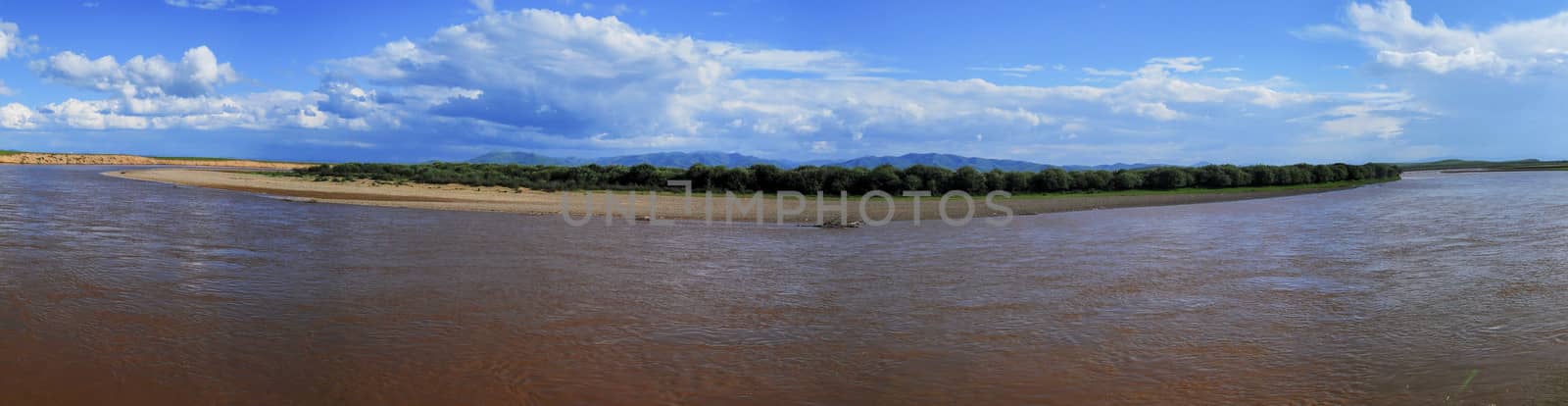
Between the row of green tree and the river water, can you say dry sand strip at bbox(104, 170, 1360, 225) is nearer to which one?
the row of green tree

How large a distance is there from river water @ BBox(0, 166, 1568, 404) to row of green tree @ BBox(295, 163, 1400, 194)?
13.1 metres

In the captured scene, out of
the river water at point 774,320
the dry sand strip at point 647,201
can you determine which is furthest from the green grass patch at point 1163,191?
the river water at point 774,320

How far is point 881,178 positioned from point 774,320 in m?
19.7

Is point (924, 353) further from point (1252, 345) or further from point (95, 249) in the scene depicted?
point (95, 249)

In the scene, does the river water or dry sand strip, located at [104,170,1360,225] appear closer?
the river water

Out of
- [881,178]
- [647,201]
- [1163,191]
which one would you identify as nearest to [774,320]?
[647,201]

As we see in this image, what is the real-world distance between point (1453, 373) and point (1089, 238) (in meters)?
8.81

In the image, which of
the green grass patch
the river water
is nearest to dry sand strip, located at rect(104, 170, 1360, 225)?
the green grass patch

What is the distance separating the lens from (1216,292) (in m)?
8.01

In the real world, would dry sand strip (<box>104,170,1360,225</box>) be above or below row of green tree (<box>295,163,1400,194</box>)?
below

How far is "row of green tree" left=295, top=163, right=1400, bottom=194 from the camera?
26.3 meters

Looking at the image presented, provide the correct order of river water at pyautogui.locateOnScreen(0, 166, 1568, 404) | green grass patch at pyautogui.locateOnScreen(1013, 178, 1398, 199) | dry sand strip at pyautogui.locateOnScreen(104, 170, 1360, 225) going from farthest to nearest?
green grass patch at pyautogui.locateOnScreen(1013, 178, 1398, 199), dry sand strip at pyautogui.locateOnScreen(104, 170, 1360, 225), river water at pyautogui.locateOnScreen(0, 166, 1568, 404)

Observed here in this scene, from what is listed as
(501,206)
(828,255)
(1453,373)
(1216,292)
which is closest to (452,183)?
(501,206)

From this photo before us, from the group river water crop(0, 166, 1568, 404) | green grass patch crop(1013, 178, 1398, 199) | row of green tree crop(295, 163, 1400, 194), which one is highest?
row of green tree crop(295, 163, 1400, 194)
